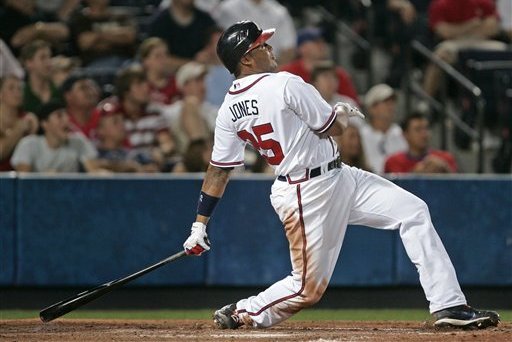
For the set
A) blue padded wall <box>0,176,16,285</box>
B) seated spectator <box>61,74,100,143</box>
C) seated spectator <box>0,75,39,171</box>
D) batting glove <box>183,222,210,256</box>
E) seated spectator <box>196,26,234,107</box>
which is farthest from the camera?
seated spectator <box>196,26,234,107</box>

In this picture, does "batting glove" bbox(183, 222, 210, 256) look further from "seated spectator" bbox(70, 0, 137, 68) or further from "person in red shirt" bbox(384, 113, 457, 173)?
"seated spectator" bbox(70, 0, 137, 68)

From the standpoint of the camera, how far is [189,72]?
10734mm

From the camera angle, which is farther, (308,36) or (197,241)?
(308,36)

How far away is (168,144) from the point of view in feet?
34.3

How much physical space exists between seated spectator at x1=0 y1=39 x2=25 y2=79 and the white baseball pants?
4784mm

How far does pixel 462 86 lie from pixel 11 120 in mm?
4341

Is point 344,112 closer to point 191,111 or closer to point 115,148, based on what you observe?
point 115,148

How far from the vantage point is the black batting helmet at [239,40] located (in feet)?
21.7

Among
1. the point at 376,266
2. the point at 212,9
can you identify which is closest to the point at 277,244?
the point at 376,266

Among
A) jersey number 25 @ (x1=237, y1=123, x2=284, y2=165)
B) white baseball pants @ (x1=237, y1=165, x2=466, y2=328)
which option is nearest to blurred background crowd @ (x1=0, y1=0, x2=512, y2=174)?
white baseball pants @ (x1=237, y1=165, x2=466, y2=328)

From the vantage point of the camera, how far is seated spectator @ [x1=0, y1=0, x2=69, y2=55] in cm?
1149

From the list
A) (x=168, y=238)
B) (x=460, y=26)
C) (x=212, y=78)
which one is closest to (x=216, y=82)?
(x=212, y=78)

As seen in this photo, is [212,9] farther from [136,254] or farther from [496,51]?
[136,254]

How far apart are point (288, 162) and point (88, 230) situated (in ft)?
10.2
